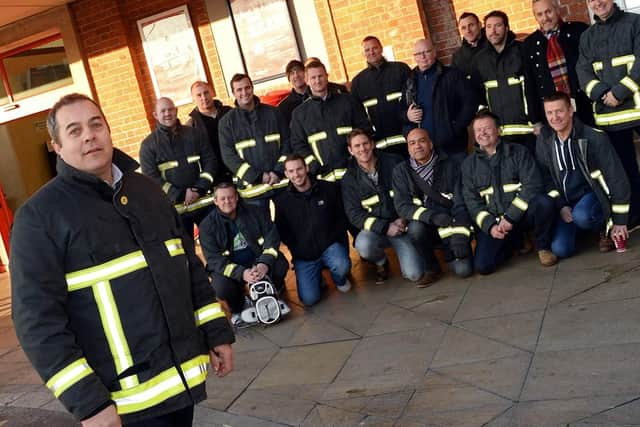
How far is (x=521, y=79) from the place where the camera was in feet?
22.8

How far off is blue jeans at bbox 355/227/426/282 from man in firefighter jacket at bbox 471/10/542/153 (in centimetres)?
134

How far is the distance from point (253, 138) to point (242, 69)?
258cm

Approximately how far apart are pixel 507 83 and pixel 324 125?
1745 millimetres

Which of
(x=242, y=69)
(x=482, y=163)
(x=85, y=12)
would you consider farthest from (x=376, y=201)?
(x=85, y=12)

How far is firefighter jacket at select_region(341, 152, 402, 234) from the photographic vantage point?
7.01 m

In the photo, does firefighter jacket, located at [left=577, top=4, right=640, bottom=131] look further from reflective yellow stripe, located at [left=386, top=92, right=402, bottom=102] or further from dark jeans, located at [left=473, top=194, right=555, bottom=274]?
reflective yellow stripe, located at [left=386, top=92, right=402, bottom=102]

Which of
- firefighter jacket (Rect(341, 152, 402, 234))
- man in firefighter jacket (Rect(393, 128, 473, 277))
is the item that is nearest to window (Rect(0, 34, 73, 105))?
firefighter jacket (Rect(341, 152, 402, 234))

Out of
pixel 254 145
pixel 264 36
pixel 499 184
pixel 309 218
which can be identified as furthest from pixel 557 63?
pixel 264 36

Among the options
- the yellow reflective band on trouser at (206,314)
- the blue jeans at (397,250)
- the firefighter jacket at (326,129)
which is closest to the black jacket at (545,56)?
the firefighter jacket at (326,129)

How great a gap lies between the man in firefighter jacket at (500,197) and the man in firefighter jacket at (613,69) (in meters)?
0.76

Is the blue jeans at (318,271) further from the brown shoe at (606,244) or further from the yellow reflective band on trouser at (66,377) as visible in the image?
the yellow reflective band on trouser at (66,377)

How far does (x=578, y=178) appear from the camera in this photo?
6359mm

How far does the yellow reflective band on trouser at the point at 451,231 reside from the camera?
21.5 feet

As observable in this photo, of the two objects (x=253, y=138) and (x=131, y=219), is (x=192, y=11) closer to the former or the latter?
(x=253, y=138)
